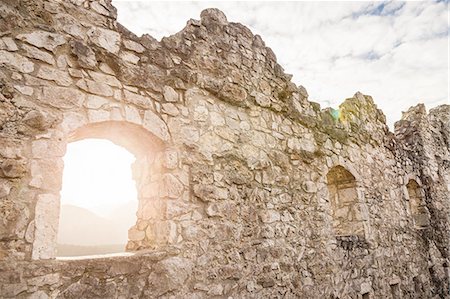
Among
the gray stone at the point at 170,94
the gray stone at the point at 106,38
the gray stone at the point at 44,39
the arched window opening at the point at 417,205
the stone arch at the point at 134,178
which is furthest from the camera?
the arched window opening at the point at 417,205

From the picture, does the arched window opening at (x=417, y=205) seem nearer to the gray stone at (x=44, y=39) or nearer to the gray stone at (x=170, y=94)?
the gray stone at (x=170, y=94)

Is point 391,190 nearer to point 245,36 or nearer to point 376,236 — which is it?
point 376,236

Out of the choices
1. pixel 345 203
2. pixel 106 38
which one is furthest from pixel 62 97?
pixel 345 203

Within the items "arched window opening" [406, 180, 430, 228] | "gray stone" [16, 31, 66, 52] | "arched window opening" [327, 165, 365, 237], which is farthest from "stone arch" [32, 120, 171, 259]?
"arched window opening" [406, 180, 430, 228]

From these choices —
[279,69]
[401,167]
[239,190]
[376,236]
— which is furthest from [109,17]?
[401,167]

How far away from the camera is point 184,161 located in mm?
3162

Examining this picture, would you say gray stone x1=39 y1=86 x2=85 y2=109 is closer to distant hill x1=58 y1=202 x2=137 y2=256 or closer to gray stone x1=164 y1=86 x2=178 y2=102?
gray stone x1=164 y1=86 x2=178 y2=102

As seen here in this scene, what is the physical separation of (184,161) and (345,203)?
11.4 ft

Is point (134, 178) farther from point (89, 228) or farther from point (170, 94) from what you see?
point (89, 228)

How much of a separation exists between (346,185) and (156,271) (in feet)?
12.8

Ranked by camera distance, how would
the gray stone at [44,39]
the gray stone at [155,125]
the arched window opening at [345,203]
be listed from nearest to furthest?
the gray stone at [44,39], the gray stone at [155,125], the arched window opening at [345,203]

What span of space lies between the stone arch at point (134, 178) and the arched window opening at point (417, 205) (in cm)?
653

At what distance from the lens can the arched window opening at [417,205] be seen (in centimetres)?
749

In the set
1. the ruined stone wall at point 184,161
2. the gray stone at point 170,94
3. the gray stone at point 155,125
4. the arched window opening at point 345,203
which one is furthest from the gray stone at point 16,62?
the arched window opening at point 345,203
